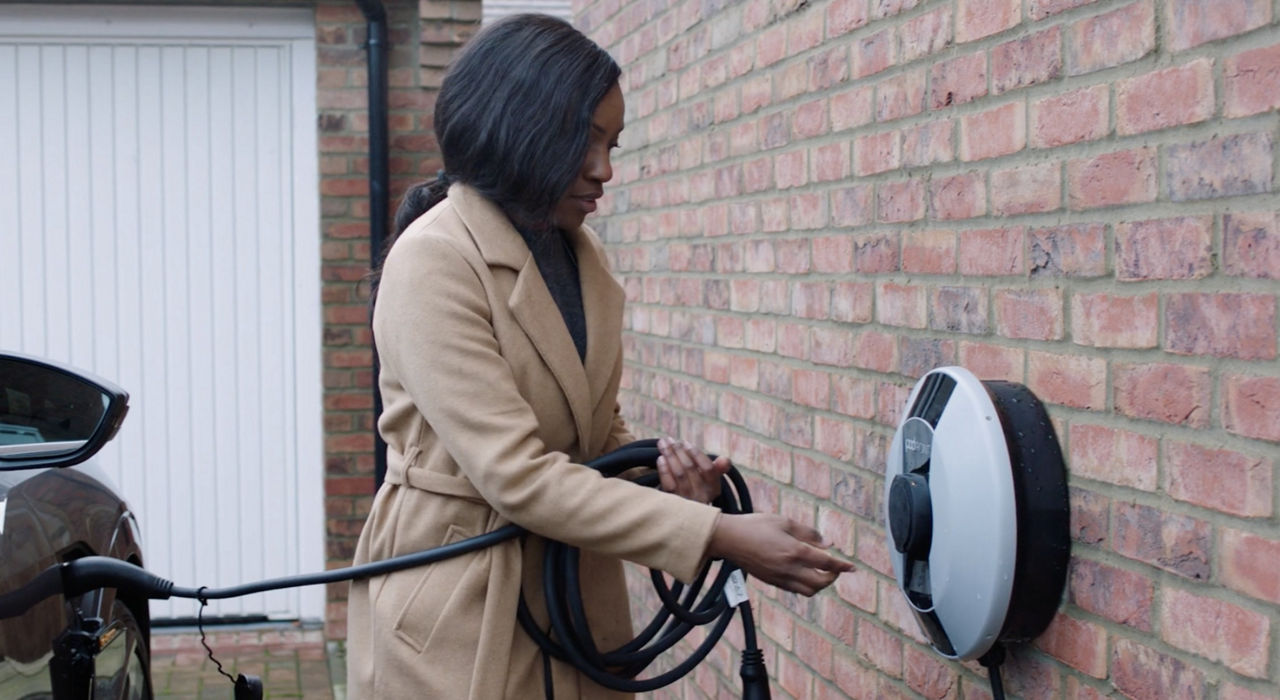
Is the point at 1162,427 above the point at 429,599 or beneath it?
above

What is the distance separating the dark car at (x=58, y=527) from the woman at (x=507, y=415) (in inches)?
20.7

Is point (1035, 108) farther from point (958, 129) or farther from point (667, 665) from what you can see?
point (667, 665)

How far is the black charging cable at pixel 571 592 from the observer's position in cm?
243

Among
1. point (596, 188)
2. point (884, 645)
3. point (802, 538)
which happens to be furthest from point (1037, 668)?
point (596, 188)

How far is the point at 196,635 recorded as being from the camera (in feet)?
21.7

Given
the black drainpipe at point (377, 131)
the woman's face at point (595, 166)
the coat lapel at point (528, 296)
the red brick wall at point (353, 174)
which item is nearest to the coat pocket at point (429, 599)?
the coat lapel at point (528, 296)

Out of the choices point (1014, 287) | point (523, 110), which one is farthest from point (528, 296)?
point (1014, 287)

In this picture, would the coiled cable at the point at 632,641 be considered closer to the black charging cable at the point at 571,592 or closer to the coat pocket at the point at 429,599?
the black charging cable at the point at 571,592

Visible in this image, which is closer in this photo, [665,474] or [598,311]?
[665,474]

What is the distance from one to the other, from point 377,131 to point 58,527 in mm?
3554

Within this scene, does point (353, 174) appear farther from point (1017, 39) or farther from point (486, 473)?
point (1017, 39)

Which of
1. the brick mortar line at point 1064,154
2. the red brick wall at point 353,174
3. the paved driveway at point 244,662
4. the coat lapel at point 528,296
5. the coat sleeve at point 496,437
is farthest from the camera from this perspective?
the red brick wall at point 353,174

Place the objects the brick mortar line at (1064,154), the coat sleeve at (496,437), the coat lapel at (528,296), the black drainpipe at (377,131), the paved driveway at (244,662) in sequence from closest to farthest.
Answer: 1. the brick mortar line at (1064,154)
2. the coat sleeve at (496,437)
3. the coat lapel at (528,296)
4. the paved driveway at (244,662)
5. the black drainpipe at (377,131)

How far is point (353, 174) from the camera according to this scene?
630cm
